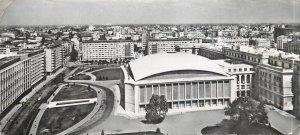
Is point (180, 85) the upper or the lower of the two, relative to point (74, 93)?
upper

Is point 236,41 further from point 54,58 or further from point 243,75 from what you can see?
point 54,58

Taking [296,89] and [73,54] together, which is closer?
[296,89]

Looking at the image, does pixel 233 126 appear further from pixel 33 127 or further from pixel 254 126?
pixel 33 127

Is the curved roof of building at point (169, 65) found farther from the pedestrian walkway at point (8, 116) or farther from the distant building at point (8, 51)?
the distant building at point (8, 51)

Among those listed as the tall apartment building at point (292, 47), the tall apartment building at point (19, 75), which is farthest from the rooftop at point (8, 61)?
the tall apartment building at point (292, 47)

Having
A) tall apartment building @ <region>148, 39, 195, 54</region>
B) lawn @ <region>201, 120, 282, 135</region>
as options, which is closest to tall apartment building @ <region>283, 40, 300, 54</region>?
lawn @ <region>201, 120, 282, 135</region>

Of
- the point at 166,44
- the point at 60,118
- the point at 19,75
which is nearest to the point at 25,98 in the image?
the point at 19,75
